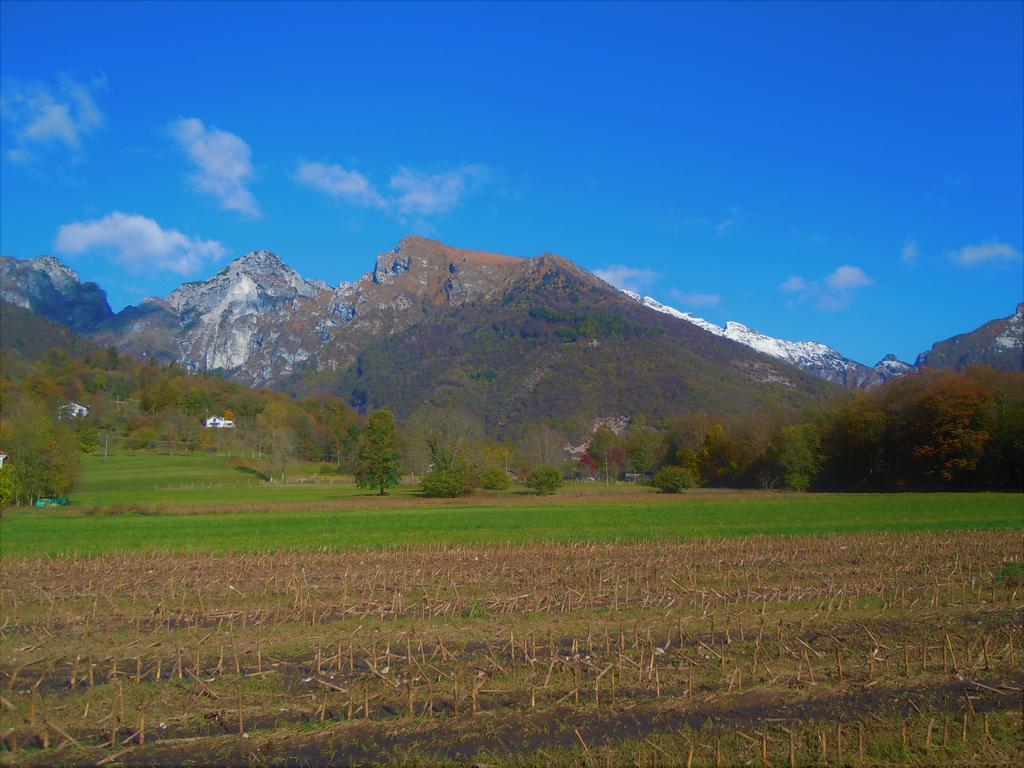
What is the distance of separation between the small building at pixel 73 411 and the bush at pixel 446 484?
250 feet

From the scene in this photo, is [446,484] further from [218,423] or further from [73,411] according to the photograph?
[218,423]

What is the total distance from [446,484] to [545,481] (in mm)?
11377

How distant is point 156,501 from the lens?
6016 centimetres

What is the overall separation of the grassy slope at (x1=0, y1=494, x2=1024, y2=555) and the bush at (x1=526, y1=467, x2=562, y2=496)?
19.4 meters

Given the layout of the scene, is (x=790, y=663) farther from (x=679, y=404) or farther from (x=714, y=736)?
(x=679, y=404)

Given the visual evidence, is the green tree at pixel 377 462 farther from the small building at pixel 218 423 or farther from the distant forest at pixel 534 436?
the small building at pixel 218 423

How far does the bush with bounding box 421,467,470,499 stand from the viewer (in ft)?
232

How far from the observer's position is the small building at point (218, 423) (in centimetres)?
13325

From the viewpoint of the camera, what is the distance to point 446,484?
7088 centimetres

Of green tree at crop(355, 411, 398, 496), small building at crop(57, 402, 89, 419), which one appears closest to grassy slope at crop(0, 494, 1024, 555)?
green tree at crop(355, 411, 398, 496)

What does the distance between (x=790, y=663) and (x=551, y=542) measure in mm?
18119

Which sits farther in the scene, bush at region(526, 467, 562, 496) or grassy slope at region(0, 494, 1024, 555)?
bush at region(526, 467, 562, 496)

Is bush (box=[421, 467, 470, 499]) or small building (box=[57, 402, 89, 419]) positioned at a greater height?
small building (box=[57, 402, 89, 419])

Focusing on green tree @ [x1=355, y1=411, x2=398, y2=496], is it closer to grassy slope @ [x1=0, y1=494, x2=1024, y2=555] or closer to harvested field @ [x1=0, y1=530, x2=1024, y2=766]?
grassy slope @ [x1=0, y1=494, x2=1024, y2=555]
